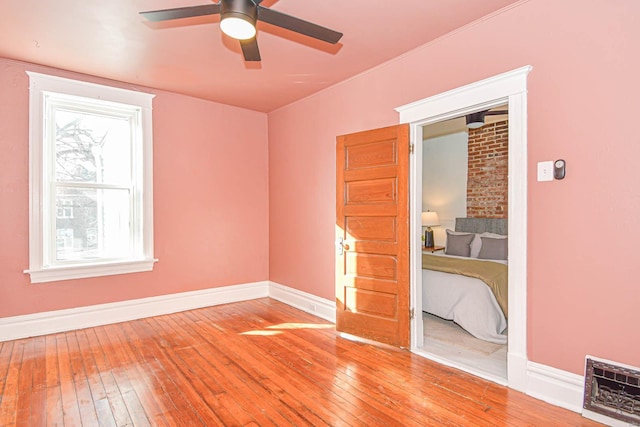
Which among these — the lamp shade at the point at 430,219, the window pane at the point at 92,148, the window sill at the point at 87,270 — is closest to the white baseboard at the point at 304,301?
the window sill at the point at 87,270

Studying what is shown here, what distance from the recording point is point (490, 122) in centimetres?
561

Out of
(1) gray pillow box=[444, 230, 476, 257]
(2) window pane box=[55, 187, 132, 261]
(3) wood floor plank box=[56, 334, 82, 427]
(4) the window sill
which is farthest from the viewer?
(1) gray pillow box=[444, 230, 476, 257]

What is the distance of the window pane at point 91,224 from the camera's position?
3865mm

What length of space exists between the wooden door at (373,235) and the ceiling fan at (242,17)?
142cm

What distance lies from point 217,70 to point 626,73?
345 cm

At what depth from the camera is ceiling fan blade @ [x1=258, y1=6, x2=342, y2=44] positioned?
78.5 inches

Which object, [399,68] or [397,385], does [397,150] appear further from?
[397,385]

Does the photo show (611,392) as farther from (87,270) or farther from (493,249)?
(87,270)

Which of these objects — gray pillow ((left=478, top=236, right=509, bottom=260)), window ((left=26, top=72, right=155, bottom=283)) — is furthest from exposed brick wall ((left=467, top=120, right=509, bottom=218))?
window ((left=26, top=72, right=155, bottom=283))

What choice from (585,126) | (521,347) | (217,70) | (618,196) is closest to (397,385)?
(521,347)

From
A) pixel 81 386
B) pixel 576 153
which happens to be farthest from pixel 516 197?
pixel 81 386

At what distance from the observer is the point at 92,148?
160 inches

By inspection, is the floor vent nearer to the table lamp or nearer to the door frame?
the door frame

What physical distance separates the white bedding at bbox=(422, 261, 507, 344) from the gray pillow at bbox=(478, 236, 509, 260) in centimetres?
131
